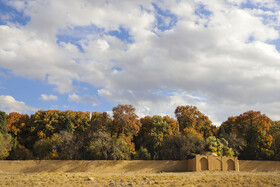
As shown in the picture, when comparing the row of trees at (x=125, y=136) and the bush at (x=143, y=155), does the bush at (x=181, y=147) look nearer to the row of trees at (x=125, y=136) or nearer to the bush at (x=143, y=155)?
Answer: the row of trees at (x=125, y=136)

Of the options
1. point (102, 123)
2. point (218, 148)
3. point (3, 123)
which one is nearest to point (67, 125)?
point (102, 123)

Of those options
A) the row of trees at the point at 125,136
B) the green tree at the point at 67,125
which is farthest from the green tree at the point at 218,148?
the green tree at the point at 67,125

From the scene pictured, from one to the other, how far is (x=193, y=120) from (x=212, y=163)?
1066 centimetres

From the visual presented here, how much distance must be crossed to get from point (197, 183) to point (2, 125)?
29.8 meters

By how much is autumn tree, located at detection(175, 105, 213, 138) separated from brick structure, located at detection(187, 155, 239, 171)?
365 inches

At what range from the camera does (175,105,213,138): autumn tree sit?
157 ft

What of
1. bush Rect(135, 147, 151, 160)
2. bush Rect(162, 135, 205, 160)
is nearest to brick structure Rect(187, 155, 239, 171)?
bush Rect(162, 135, 205, 160)

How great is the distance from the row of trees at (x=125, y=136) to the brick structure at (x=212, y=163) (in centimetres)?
189

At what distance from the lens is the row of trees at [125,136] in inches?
1523

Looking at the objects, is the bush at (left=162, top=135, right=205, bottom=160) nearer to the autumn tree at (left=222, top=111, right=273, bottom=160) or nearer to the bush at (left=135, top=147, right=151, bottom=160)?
the bush at (left=135, top=147, right=151, bottom=160)

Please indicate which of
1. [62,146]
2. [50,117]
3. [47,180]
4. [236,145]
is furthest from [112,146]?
[236,145]

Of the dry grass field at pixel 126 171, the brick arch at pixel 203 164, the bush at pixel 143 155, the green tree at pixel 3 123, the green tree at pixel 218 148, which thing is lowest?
the dry grass field at pixel 126 171

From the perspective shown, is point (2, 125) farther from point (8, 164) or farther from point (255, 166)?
point (255, 166)

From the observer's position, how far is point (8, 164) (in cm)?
3522
